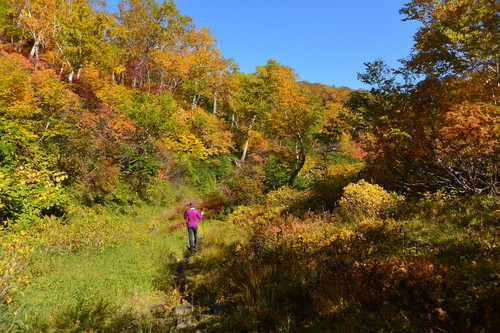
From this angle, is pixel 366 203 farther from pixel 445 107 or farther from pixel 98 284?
pixel 98 284

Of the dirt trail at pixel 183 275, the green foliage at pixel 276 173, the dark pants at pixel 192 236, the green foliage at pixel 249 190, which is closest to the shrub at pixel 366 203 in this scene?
the dirt trail at pixel 183 275

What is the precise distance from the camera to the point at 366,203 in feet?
28.2

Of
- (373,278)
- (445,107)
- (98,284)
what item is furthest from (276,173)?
(373,278)

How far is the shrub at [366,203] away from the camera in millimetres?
8281

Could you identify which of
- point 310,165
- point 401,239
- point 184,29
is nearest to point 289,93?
point 310,165

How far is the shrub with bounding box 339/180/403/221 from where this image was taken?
8281mm

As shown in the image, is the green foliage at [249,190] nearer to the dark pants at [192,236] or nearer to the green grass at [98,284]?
the dark pants at [192,236]

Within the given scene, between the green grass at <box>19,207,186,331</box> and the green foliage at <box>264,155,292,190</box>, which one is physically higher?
the green foliage at <box>264,155,292,190</box>

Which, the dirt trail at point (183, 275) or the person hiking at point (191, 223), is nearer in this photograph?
the dirt trail at point (183, 275)

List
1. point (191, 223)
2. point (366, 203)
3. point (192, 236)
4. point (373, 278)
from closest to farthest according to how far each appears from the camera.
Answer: point (373, 278)
point (366, 203)
point (191, 223)
point (192, 236)

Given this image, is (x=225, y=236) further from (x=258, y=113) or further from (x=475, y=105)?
(x=258, y=113)

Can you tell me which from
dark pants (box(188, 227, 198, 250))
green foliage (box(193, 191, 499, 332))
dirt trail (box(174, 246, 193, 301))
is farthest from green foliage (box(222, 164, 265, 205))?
green foliage (box(193, 191, 499, 332))

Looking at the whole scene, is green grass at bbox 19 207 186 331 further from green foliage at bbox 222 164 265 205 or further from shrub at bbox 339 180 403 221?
green foliage at bbox 222 164 265 205

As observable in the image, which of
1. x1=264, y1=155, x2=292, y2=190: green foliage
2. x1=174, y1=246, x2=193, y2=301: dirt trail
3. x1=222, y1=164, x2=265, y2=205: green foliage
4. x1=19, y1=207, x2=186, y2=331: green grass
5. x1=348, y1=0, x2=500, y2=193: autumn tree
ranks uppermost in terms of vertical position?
x1=348, y1=0, x2=500, y2=193: autumn tree
